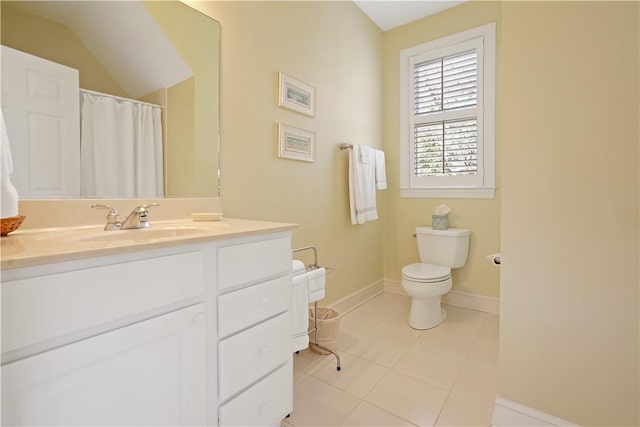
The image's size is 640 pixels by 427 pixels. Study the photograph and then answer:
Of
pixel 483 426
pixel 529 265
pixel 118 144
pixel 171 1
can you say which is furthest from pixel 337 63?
pixel 483 426

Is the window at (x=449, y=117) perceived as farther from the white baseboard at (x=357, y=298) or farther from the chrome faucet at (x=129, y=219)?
the chrome faucet at (x=129, y=219)

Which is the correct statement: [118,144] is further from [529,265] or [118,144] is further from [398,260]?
[398,260]

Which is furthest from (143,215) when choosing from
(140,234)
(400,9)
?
(400,9)

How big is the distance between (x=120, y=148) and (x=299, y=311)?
1100 mm

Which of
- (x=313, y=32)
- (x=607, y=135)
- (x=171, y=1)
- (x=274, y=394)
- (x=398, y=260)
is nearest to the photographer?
(x=607, y=135)

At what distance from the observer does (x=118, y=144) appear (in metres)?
1.29

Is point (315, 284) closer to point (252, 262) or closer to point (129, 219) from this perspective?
point (252, 262)

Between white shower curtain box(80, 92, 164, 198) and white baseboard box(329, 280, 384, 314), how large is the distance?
164 centimetres

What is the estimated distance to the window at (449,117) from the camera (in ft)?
8.34

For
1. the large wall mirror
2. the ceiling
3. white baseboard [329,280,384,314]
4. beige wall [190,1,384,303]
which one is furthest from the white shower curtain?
the ceiling

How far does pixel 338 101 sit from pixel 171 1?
1.34 metres

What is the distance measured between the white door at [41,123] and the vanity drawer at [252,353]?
851 mm

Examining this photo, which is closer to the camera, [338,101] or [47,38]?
[47,38]

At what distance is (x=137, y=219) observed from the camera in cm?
122
